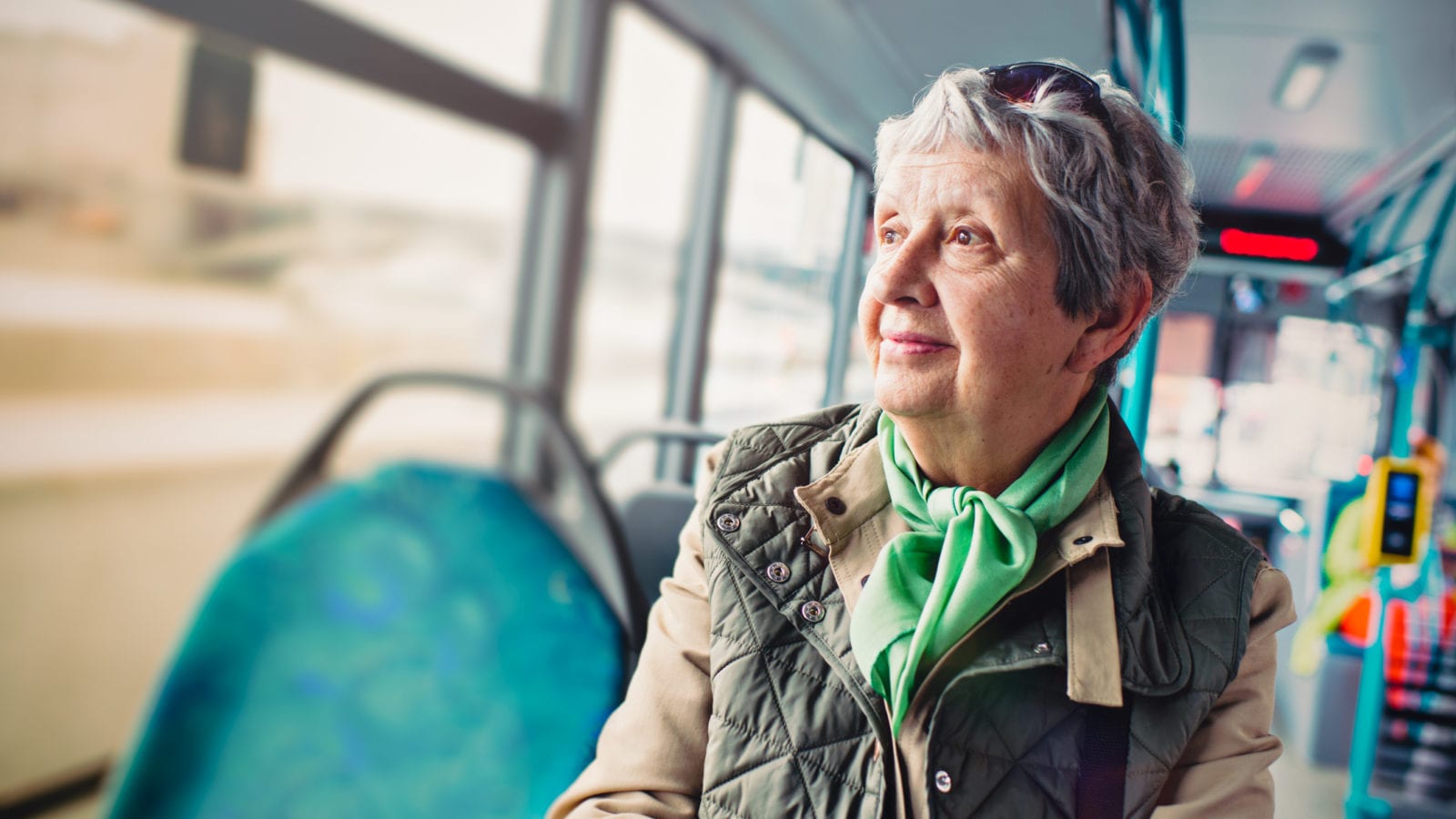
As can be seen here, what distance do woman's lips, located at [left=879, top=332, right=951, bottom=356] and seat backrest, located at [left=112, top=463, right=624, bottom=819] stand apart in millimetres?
487

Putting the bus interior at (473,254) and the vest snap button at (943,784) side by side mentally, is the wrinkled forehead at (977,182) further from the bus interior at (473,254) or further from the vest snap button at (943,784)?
the vest snap button at (943,784)

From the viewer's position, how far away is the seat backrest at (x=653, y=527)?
59.0 inches

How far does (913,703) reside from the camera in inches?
38.1

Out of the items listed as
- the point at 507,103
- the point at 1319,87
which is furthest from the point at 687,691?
the point at 1319,87

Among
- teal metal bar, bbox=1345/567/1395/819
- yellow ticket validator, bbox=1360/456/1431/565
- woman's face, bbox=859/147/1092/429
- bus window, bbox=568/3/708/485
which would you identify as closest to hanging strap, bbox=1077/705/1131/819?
woman's face, bbox=859/147/1092/429

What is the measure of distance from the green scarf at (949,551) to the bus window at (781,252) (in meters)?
0.25

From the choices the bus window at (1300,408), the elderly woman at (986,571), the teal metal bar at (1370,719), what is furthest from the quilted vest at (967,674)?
the bus window at (1300,408)

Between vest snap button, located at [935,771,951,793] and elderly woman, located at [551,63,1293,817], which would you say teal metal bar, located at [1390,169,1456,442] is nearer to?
elderly woman, located at [551,63,1293,817]

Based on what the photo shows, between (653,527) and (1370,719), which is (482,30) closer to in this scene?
(653,527)

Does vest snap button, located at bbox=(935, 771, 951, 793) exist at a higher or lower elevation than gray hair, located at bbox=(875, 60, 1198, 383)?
lower

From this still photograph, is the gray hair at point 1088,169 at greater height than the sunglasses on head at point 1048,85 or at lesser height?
lesser

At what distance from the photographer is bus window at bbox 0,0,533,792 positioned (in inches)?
69.9

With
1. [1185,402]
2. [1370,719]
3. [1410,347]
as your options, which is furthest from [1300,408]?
[1185,402]

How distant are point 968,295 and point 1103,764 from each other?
0.49 metres
